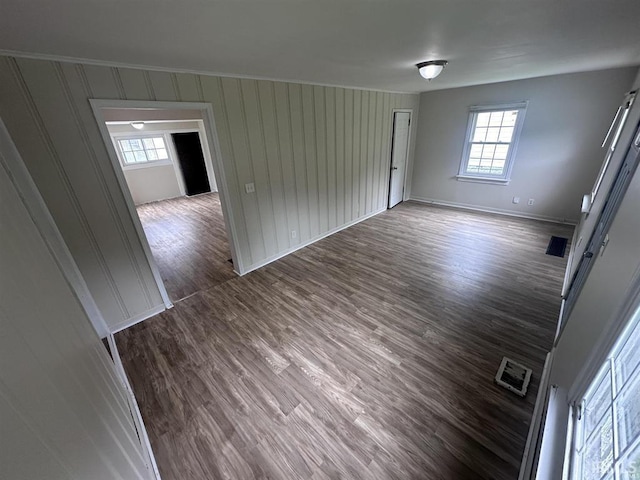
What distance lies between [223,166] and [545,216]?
561cm

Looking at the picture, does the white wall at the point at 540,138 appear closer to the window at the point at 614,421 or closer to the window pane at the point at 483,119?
the window pane at the point at 483,119

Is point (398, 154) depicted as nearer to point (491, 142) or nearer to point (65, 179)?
point (491, 142)

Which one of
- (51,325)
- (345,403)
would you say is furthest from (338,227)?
(51,325)

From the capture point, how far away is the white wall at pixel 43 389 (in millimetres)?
384

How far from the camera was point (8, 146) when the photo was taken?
1567mm

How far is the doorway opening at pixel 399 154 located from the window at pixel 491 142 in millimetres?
1166

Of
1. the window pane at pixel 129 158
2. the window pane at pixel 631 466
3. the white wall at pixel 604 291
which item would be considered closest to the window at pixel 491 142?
the white wall at pixel 604 291

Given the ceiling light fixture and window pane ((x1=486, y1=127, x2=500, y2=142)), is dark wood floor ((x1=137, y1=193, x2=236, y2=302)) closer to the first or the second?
the ceiling light fixture

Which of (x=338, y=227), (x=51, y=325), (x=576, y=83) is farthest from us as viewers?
(x=338, y=227)

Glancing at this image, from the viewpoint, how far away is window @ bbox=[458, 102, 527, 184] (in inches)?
182

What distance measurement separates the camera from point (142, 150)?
22.5ft

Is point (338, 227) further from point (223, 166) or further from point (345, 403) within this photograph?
point (345, 403)

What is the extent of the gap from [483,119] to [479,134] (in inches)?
10.5

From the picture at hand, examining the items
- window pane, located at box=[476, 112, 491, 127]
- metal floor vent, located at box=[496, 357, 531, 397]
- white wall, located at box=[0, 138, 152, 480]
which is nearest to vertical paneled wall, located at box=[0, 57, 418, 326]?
window pane, located at box=[476, 112, 491, 127]
